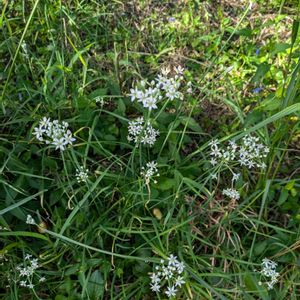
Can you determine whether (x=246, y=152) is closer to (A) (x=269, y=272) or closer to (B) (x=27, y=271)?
(A) (x=269, y=272)

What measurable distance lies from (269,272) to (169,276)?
39cm

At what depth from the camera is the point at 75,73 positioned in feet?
6.93

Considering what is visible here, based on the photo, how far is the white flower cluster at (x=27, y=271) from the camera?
1.56 metres

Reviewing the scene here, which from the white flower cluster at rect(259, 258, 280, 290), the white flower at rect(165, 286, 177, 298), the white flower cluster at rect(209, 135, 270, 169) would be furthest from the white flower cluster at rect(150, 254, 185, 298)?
the white flower cluster at rect(209, 135, 270, 169)

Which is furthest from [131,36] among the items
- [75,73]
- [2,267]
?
[2,267]

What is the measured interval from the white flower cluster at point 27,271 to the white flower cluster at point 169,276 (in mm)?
413

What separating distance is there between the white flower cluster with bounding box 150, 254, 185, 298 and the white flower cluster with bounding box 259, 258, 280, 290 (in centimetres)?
31

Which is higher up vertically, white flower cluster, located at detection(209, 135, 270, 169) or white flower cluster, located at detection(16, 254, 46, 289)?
white flower cluster, located at detection(209, 135, 270, 169)

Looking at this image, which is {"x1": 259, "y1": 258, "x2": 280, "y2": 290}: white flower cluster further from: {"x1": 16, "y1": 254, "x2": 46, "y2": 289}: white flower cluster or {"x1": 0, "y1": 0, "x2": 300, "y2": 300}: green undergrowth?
{"x1": 16, "y1": 254, "x2": 46, "y2": 289}: white flower cluster

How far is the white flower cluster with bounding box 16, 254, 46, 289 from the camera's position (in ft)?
5.11

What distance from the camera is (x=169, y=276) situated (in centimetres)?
153

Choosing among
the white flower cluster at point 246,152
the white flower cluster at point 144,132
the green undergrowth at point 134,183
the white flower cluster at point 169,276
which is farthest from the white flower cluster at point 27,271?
the white flower cluster at point 246,152

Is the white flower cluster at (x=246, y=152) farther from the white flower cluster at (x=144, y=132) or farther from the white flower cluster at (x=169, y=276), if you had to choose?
the white flower cluster at (x=169, y=276)

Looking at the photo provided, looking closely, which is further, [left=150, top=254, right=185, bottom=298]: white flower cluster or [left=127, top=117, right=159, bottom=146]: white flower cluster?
[left=127, top=117, right=159, bottom=146]: white flower cluster
